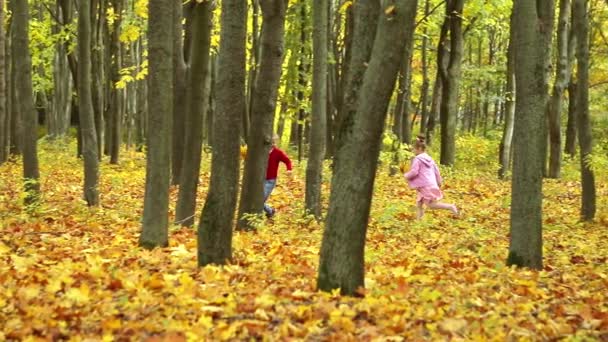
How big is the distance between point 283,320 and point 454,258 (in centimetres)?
444

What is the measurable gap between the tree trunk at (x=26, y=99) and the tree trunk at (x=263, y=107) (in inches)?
159

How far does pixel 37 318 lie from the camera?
16.0 ft

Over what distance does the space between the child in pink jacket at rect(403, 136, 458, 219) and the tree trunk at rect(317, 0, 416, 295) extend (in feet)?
23.8

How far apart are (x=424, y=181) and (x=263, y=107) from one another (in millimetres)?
4158

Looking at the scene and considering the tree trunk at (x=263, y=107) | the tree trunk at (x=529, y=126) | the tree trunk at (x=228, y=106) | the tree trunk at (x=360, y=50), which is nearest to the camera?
the tree trunk at (x=360, y=50)

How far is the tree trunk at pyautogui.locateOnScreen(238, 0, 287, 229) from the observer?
9.79 m

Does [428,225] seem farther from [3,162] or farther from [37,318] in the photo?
[3,162]

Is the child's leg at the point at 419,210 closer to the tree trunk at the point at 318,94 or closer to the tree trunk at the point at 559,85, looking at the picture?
the tree trunk at the point at 318,94

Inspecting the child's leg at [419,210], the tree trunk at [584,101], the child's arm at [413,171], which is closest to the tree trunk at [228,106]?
the child's arm at [413,171]

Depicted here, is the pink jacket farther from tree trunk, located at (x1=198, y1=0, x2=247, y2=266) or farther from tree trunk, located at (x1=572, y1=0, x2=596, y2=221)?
tree trunk, located at (x1=198, y1=0, x2=247, y2=266)

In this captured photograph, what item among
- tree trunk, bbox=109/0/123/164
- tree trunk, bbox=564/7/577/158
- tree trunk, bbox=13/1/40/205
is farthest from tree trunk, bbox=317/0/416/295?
tree trunk, bbox=109/0/123/164

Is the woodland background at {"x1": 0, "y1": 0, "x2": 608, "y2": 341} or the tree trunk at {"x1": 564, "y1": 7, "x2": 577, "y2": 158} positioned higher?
the tree trunk at {"x1": 564, "y1": 7, "x2": 577, "y2": 158}

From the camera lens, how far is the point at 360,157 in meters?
5.51

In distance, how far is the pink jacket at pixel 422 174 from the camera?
12836 millimetres
